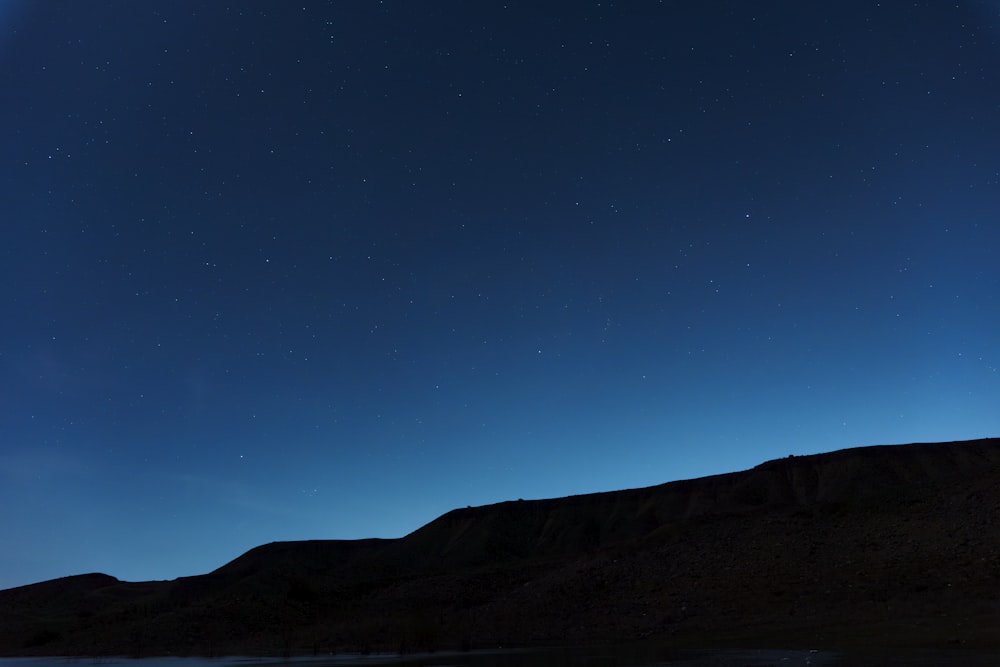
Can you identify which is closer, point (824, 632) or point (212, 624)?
point (824, 632)

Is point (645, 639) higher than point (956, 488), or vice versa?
point (956, 488)

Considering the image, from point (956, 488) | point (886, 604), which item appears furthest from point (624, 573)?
point (956, 488)

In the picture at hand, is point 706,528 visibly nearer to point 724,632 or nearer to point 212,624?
point 724,632

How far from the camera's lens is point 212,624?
188 ft

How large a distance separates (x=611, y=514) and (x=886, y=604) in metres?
97.2

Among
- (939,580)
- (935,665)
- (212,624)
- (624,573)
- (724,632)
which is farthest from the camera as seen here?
(212,624)

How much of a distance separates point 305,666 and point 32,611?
93056 mm

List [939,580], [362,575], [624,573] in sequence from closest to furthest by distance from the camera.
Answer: [939,580] → [624,573] → [362,575]

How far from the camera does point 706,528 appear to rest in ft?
193

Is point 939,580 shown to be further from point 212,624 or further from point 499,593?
point 212,624

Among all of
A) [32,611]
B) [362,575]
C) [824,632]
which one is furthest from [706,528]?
[32,611]

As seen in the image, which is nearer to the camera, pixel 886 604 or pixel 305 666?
pixel 305 666

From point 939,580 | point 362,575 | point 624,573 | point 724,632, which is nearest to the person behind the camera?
point 724,632

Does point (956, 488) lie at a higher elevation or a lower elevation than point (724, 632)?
higher
